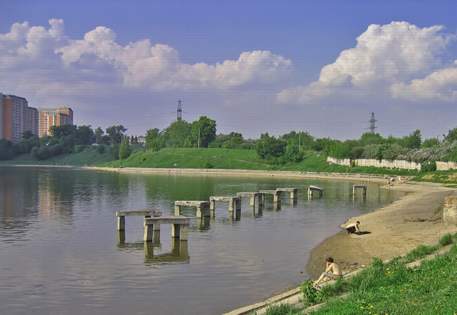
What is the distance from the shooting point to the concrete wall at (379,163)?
10394 centimetres

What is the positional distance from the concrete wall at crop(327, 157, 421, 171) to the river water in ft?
202

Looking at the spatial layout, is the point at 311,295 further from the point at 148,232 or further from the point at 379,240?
the point at 148,232

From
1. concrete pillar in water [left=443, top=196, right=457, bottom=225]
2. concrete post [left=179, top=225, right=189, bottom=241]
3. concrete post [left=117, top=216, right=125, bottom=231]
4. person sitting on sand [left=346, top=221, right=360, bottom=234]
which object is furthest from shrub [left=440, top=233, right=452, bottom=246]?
concrete post [left=117, top=216, right=125, bottom=231]

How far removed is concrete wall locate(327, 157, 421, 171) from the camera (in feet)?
341

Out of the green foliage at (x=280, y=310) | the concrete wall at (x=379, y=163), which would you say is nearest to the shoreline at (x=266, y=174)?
the concrete wall at (x=379, y=163)

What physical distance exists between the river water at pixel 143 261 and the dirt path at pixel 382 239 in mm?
1068

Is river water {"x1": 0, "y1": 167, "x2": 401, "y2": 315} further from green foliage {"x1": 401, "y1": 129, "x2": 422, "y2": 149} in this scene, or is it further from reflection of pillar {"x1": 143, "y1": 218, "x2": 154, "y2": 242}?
green foliage {"x1": 401, "y1": 129, "x2": 422, "y2": 149}

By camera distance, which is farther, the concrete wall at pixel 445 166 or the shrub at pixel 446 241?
the concrete wall at pixel 445 166

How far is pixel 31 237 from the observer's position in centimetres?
3200

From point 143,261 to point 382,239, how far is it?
41.1ft

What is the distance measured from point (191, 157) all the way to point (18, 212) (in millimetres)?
110251

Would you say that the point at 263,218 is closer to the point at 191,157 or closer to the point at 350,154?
the point at 350,154

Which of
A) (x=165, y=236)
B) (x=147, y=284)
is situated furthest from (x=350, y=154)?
(x=147, y=284)

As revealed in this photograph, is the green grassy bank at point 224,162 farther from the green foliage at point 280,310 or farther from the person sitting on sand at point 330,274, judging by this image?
the green foliage at point 280,310
